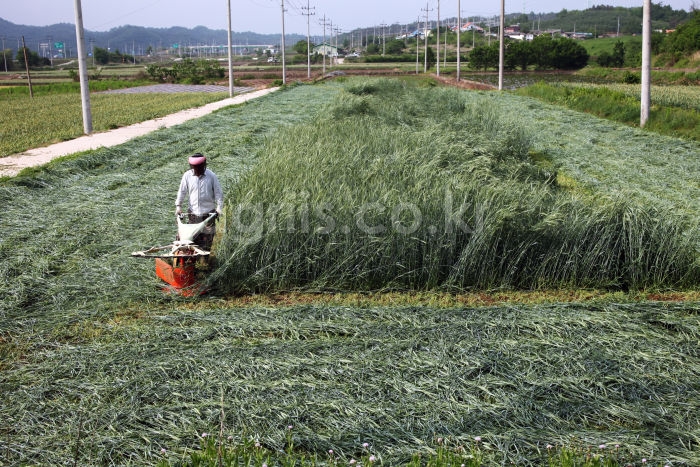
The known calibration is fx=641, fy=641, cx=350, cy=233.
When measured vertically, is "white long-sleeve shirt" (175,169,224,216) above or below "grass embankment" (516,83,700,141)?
below

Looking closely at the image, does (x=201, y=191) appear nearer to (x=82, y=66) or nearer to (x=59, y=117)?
(x=82, y=66)

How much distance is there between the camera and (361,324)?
4.98 metres

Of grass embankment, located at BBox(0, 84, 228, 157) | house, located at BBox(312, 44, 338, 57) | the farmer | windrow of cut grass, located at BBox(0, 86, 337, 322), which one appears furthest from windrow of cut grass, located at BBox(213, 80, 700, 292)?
house, located at BBox(312, 44, 338, 57)

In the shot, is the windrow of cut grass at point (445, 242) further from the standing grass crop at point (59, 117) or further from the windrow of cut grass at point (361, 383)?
the standing grass crop at point (59, 117)

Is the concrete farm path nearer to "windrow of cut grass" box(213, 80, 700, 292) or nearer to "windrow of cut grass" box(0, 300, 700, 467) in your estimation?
"windrow of cut grass" box(213, 80, 700, 292)

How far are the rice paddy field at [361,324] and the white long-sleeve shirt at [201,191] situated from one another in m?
0.23

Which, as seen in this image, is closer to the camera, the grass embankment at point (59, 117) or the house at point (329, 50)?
the grass embankment at point (59, 117)

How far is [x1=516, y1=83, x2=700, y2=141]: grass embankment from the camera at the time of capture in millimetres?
15875

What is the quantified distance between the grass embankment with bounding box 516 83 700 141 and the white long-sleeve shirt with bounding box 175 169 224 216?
1256cm

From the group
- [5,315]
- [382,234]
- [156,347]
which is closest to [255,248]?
[382,234]

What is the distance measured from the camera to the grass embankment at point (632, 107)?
15875 millimetres

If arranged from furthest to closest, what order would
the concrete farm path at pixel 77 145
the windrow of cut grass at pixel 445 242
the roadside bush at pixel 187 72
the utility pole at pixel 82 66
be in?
the roadside bush at pixel 187 72 → the utility pole at pixel 82 66 → the concrete farm path at pixel 77 145 → the windrow of cut grass at pixel 445 242

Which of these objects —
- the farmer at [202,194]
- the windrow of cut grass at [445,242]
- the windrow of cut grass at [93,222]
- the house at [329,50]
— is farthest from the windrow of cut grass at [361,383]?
the house at [329,50]

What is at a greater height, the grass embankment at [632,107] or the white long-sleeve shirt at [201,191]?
the grass embankment at [632,107]
